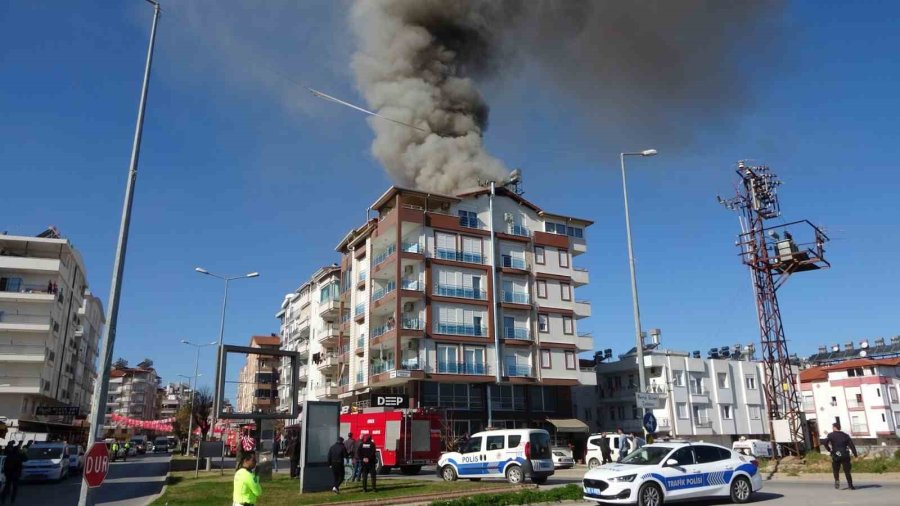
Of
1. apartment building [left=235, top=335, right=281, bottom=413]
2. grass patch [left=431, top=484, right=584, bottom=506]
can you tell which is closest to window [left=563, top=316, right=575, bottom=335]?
grass patch [left=431, top=484, right=584, bottom=506]

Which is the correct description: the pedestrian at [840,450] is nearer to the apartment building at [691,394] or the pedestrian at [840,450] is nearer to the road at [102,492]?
the road at [102,492]

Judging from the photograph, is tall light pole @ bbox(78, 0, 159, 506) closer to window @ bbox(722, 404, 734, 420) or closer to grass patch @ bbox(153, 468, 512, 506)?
grass patch @ bbox(153, 468, 512, 506)

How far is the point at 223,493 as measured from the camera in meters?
20.0

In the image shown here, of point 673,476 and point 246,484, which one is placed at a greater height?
point 246,484

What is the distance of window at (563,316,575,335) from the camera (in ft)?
180

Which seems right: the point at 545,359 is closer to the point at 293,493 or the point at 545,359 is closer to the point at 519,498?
the point at 293,493

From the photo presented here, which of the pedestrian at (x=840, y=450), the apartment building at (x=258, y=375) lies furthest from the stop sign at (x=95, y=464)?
the apartment building at (x=258, y=375)

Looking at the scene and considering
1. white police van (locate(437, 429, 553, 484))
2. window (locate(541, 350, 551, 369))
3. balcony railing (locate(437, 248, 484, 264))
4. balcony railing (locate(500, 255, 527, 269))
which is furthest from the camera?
balcony railing (locate(500, 255, 527, 269))

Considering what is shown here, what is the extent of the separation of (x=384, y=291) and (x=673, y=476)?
1534 inches

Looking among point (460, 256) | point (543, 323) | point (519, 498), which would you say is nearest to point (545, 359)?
point (543, 323)

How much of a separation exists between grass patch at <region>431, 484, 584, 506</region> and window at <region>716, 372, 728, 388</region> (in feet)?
167

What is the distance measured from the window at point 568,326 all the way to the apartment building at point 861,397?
3486 centimetres

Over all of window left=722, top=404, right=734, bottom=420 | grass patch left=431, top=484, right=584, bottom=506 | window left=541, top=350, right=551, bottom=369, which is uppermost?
window left=541, top=350, right=551, bottom=369

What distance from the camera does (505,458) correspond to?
74.7 feet
